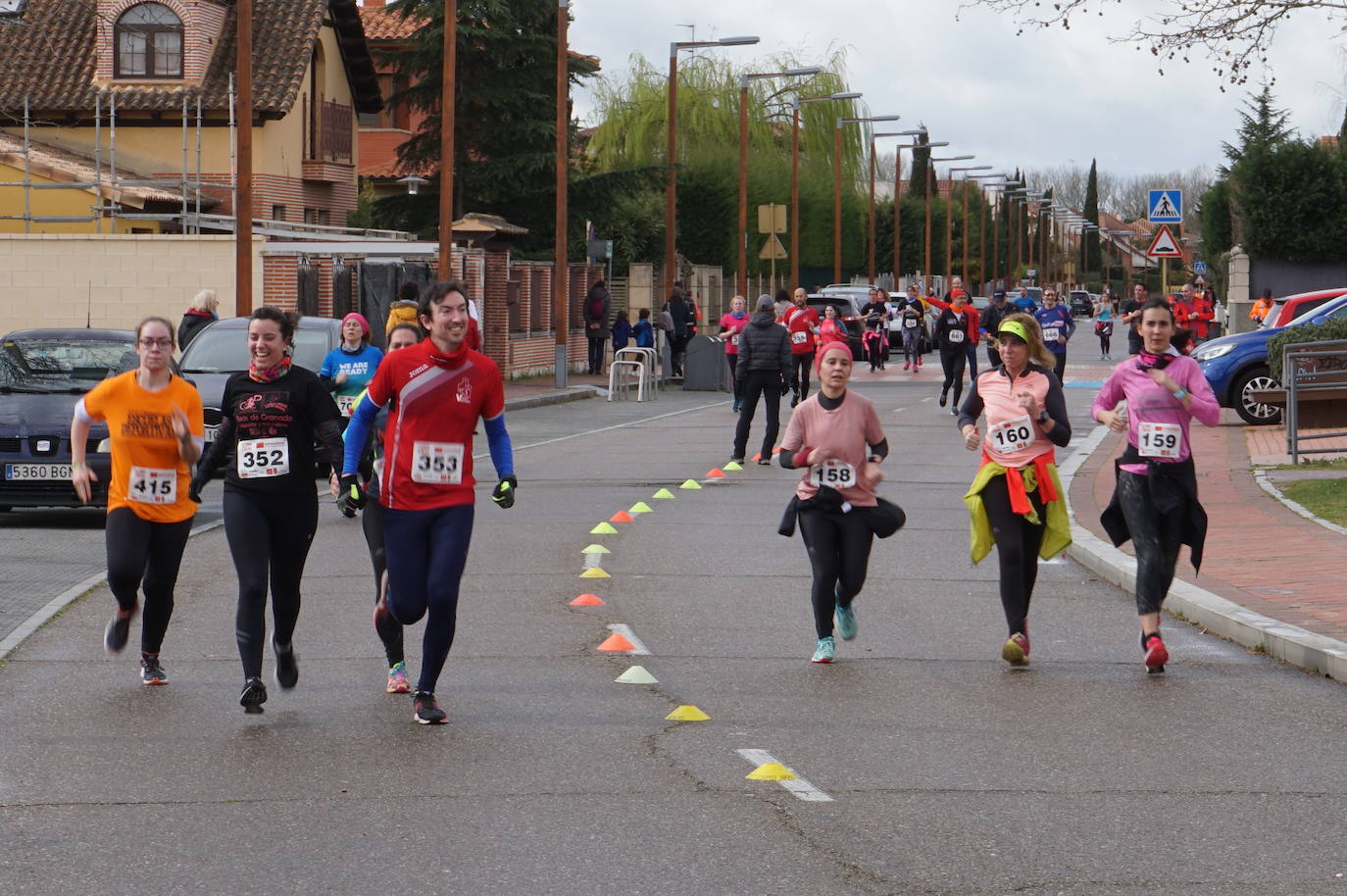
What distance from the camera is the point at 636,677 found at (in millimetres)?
8727

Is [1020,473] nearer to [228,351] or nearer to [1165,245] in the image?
[228,351]

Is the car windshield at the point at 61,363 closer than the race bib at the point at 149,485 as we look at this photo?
No

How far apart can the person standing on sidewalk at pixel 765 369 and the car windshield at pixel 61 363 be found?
616 centimetres

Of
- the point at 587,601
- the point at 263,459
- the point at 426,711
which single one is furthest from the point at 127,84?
the point at 426,711

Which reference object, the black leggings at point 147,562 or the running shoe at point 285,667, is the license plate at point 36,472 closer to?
the black leggings at point 147,562

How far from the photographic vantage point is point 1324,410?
19.4m

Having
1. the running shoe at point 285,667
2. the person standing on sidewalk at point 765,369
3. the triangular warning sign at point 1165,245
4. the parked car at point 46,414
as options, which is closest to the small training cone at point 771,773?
the running shoe at point 285,667

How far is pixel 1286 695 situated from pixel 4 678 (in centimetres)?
550

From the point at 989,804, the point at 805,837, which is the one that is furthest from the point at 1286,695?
the point at 805,837

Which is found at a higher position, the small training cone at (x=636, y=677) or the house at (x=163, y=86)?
the house at (x=163, y=86)

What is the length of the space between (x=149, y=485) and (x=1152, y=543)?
443 centimetres

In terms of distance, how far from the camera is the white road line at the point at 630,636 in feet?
Result: 31.0

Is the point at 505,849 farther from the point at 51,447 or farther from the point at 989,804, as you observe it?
the point at 51,447

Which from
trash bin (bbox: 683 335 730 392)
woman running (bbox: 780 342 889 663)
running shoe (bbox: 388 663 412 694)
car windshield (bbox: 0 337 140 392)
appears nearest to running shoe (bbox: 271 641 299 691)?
running shoe (bbox: 388 663 412 694)
